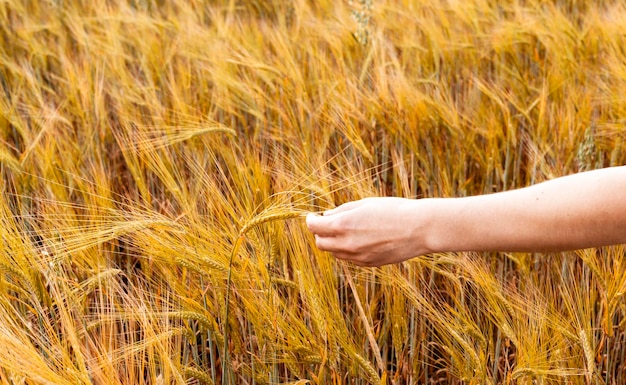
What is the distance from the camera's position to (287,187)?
4.40 ft

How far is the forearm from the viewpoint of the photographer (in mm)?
900

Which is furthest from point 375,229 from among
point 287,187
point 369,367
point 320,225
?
point 287,187

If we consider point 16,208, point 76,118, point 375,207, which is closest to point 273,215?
point 375,207

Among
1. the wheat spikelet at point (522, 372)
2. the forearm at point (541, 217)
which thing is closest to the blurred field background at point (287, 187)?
the wheat spikelet at point (522, 372)

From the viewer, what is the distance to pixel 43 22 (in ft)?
9.85

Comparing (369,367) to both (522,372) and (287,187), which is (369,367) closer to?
(522,372)

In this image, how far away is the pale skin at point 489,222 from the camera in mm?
906

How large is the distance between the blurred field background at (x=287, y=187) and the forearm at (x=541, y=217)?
0.19 m

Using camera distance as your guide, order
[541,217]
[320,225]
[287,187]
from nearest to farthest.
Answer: [541,217] → [320,225] → [287,187]

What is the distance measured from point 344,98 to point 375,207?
84 cm

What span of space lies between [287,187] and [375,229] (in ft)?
1.14

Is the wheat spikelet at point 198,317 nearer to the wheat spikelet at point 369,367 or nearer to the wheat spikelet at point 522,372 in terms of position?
the wheat spikelet at point 369,367

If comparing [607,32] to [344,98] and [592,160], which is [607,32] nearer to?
[592,160]

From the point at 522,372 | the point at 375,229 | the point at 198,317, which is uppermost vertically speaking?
the point at 375,229
